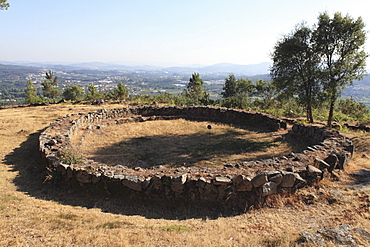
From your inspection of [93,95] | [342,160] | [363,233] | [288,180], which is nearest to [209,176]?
[288,180]

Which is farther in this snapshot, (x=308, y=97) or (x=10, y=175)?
(x=308, y=97)

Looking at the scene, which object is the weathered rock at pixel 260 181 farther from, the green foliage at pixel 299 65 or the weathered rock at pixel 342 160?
the green foliage at pixel 299 65

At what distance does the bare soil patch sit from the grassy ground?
3.11m

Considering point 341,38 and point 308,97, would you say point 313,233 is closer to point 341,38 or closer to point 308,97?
point 308,97

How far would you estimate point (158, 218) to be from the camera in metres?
6.19

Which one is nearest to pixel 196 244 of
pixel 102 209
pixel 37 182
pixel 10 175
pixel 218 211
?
pixel 218 211

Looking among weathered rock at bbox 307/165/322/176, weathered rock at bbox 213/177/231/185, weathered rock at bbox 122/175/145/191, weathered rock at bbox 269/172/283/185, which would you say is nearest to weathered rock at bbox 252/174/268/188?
weathered rock at bbox 269/172/283/185

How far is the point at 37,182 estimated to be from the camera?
8.22 metres

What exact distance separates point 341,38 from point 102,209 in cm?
1640

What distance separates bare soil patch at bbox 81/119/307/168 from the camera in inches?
406

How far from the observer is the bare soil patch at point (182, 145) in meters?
10.3

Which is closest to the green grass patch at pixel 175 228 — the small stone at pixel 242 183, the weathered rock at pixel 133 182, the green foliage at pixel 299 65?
the weathered rock at pixel 133 182

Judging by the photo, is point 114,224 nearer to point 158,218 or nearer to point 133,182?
point 158,218

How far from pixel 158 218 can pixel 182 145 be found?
21.0 ft
